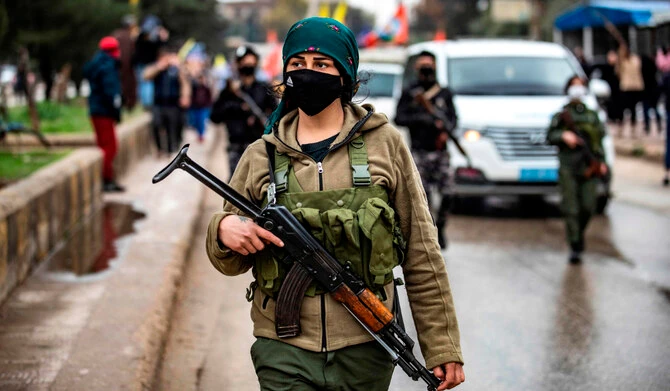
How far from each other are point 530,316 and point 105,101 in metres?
6.96

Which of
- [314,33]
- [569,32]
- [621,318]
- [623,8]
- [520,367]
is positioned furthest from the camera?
[569,32]

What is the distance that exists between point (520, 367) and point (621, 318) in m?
1.54

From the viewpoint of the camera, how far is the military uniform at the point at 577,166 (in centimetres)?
923

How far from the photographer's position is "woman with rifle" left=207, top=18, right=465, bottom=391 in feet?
10.2

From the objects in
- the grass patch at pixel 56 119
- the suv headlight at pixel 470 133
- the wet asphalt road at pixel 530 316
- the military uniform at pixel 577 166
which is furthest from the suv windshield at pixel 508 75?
the grass patch at pixel 56 119

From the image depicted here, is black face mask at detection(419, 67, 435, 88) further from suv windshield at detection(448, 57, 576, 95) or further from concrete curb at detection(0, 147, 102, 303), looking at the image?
concrete curb at detection(0, 147, 102, 303)

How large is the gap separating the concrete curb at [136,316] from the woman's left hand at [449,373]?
79.6 inches

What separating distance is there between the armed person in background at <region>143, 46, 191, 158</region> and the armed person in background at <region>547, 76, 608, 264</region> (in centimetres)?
856

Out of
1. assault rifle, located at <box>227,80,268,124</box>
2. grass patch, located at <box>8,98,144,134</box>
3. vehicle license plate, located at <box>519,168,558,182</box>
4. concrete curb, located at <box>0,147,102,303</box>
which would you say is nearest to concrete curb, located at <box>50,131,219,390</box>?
concrete curb, located at <box>0,147,102,303</box>

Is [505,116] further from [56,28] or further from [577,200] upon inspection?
[56,28]

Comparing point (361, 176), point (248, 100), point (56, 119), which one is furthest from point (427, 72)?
point (56, 119)

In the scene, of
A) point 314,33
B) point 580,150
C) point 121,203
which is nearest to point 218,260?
point 314,33

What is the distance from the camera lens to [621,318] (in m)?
7.19

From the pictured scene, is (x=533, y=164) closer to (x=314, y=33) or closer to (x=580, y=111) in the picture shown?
(x=580, y=111)
